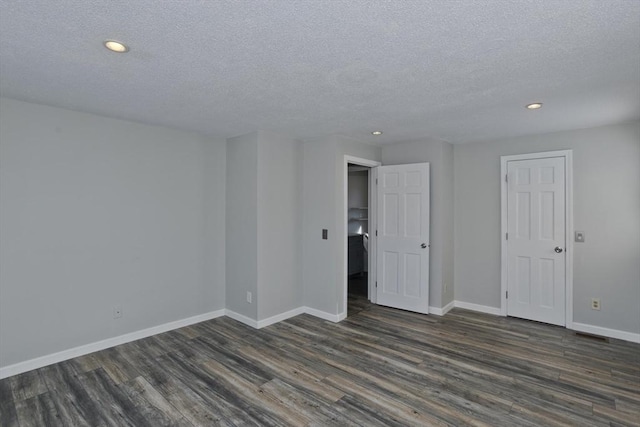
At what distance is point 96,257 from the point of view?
3.36 metres

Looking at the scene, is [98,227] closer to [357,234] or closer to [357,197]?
[357,234]

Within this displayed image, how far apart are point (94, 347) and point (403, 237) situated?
3.81 m

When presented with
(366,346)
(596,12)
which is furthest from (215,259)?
(596,12)

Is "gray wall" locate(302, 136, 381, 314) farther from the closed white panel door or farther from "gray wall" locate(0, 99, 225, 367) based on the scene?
the closed white panel door

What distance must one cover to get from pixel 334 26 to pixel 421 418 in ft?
8.28

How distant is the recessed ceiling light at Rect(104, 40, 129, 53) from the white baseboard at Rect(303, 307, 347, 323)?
3487 mm

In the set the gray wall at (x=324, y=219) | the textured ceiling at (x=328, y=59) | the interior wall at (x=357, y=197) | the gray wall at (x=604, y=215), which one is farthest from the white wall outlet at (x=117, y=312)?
the interior wall at (x=357, y=197)

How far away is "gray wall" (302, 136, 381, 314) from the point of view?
423 centimetres

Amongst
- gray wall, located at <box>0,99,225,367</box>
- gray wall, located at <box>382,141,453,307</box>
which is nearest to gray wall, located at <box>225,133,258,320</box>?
gray wall, located at <box>0,99,225,367</box>

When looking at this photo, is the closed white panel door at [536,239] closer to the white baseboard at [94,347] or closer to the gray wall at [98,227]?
the gray wall at [98,227]

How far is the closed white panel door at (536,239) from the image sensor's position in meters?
4.01

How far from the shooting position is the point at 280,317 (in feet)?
13.9

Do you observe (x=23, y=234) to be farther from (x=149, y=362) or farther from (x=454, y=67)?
(x=454, y=67)

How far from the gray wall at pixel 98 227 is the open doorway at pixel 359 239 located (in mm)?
2135
